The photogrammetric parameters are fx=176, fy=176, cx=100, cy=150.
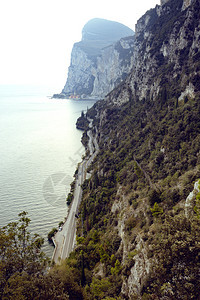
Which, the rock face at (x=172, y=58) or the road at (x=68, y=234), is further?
the rock face at (x=172, y=58)

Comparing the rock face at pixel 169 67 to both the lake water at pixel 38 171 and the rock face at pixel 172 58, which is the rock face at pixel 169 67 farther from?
the lake water at pixel 38 171

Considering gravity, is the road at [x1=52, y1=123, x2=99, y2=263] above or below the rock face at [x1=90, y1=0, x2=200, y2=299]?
below

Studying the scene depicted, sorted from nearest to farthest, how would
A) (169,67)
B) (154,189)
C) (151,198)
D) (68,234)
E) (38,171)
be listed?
(151,198), (154,189), (68,234), (169,67), (38,171)

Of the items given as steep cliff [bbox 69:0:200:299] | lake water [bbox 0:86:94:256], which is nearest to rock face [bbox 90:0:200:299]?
steep cliff [bbox 69:0:200:299]

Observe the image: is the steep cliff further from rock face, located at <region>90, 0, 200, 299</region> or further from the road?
the road

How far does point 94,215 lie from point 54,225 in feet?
40.7

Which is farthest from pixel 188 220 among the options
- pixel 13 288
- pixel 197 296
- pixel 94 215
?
pixel 94 215

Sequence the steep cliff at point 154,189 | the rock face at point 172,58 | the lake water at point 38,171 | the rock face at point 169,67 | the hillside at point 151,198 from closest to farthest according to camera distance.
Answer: the steep cliff at point 154,189 → the hillside at point 151,198 → the rock face at point 169,67 → the lake water at point 38,171 → the rock face at point 172,58

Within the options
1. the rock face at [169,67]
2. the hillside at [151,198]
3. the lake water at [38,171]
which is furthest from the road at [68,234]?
the rock face at [169,67]

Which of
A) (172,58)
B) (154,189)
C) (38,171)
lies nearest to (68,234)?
(154,189)

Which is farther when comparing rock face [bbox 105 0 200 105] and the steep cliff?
rock face [bbox 105 0 200 105]

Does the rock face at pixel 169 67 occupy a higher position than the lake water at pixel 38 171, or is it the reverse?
the rock face at pixel 169 67

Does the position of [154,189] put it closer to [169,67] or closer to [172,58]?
[169,67]

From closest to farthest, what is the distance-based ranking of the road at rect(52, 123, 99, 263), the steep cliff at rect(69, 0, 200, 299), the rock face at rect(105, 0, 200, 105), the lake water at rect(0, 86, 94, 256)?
the steep cliff at rect(69, 0, 200, 299)
the road at rect(52, 123, 99, 263)
the lake water at rect(0, 86, 94, 256)
the rock face at rect(105, 0, 200, 105)
